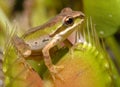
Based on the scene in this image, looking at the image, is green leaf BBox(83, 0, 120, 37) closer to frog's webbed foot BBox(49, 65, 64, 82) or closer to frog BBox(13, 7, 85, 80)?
frog BBox(13, 7, 85, 80)

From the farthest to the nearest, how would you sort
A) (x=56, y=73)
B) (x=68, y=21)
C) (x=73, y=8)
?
1. (x=73, y=8)
2. (x=68, y=21)
3. (x=56, y=73)

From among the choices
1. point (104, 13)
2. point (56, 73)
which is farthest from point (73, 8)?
point (56, 73)

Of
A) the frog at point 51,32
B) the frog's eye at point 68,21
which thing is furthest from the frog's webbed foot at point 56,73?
the frog's eye at point 68,21

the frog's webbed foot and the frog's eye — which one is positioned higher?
the frog's webbed foot

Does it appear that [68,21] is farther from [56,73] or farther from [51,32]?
[56,73]

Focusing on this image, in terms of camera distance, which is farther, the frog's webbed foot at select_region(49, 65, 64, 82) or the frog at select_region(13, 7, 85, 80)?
the frog at select_region(13, 7, 85, 80)

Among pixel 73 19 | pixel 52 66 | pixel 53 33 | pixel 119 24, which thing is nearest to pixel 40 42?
pixel 53 33

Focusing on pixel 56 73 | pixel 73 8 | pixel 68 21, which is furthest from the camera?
pixel 73 8

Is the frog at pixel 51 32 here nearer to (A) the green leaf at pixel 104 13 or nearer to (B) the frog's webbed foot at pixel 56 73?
(A) the green leaf at pixel 104 13

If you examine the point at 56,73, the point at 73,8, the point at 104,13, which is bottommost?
the point at 73,8

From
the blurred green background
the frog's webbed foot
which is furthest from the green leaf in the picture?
the frog's webbed foot

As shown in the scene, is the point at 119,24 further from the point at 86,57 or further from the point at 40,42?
the point at 86,57
